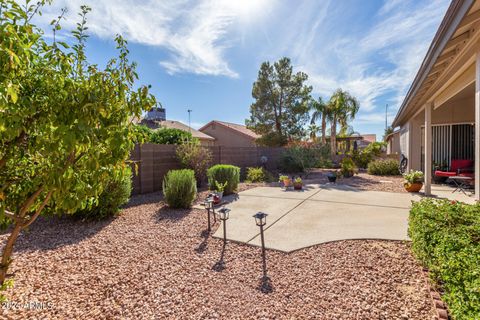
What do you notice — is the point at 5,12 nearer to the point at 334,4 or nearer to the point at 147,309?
the point at 147,309

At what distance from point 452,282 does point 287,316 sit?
56.8 inches

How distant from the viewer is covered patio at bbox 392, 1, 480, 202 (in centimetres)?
341

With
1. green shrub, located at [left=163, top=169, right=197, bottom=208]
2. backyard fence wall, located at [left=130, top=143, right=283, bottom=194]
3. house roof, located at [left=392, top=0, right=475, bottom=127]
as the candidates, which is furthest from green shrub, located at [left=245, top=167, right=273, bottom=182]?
house roof, located at [left=392, top=0, right=475, bottom=127]

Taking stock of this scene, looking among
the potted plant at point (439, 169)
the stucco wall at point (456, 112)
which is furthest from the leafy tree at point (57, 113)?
the stucco wall at point (456, 112)

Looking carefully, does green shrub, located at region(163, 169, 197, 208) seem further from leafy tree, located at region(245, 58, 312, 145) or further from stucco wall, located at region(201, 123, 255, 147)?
stucco wall, located at region(201, 123, 255, 147)

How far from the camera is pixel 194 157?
9258 millimetres

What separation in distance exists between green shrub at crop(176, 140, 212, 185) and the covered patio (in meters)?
7.11

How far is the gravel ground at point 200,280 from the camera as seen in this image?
2375 millimetres

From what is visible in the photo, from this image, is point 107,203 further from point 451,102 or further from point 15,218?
point 451,102

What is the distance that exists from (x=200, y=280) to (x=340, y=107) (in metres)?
23.5

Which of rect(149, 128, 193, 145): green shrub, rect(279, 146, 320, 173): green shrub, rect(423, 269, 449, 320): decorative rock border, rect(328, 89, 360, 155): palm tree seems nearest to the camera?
rect(423, 269, 449, 320): decorative rock border

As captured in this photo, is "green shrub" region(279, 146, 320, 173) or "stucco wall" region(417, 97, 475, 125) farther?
"green shrub" region(279, 146, 320, 173)

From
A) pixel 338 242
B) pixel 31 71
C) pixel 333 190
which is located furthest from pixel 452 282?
pixel 333 190

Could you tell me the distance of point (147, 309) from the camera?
2.43 meters
